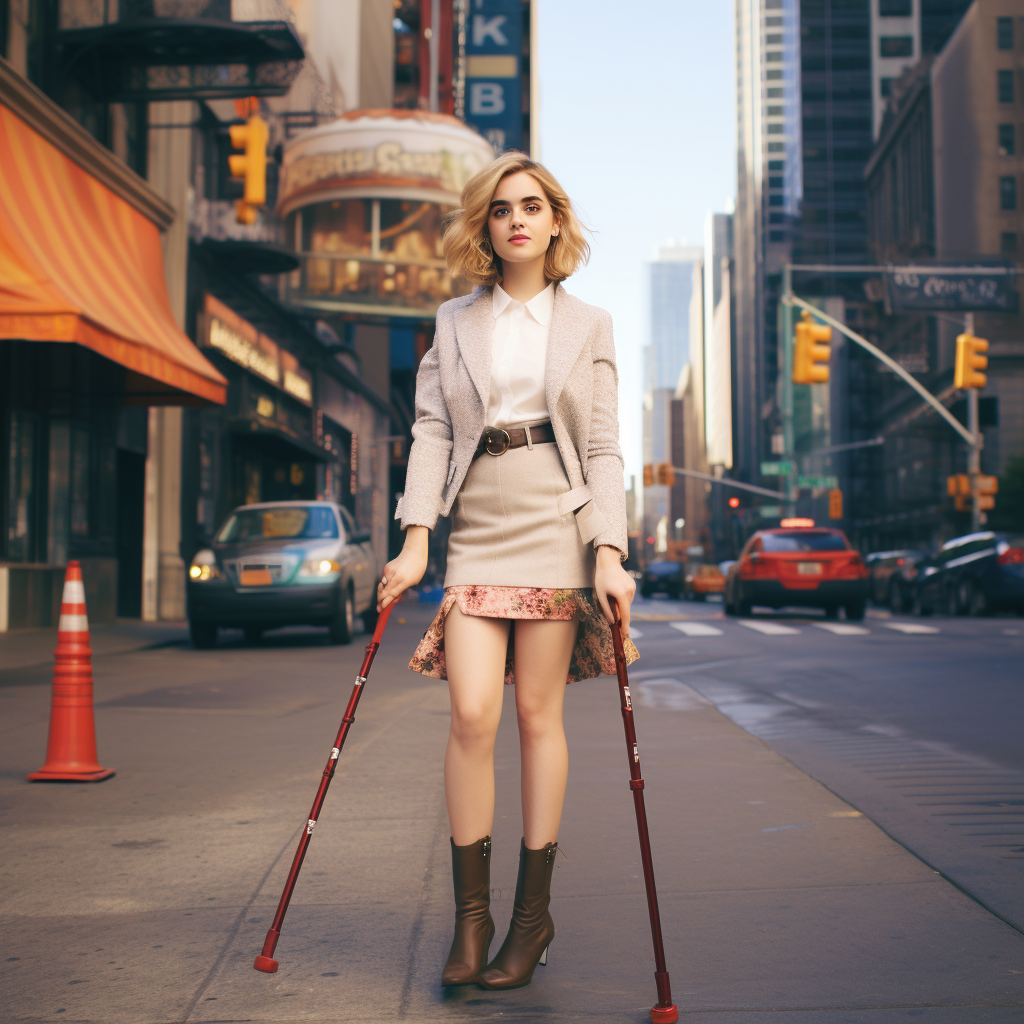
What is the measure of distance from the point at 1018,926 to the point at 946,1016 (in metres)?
0.71

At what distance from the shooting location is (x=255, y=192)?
57.7 ft

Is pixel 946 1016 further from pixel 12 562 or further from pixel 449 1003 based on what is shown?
pixel 12 562

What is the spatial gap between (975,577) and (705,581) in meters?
23.0

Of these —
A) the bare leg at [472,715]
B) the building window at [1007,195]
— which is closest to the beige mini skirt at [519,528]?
the bare leg at [472,715]

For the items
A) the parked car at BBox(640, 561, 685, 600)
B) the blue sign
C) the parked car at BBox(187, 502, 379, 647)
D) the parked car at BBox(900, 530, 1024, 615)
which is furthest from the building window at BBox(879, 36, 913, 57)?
the parked car at BBox(187, 502, 379, 647)

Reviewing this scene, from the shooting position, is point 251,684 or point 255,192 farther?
point 255,192

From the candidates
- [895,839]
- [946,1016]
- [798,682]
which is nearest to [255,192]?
[798,682]

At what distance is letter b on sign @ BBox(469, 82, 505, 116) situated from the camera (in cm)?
4756

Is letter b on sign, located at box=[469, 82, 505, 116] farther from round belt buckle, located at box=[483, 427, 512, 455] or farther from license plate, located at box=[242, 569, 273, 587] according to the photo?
round belt buckle, located at box=[483, 427, 512, 455]

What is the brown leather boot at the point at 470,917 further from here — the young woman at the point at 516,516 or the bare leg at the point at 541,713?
the bare leg at the point at 541,713

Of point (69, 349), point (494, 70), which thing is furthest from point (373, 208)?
point (494, 70)

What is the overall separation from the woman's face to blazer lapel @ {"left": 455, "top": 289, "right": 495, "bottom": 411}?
0.47 feet

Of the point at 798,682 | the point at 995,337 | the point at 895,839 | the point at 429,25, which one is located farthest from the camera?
the point at 995,337

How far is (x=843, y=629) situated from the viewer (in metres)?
15.9
